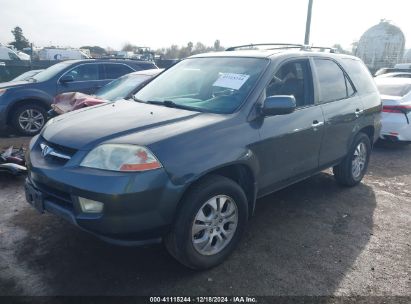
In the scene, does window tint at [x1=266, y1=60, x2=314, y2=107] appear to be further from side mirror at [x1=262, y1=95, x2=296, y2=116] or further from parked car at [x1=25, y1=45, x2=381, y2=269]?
side mirror at [x1=262, y1=95, x2=296, y2=116]

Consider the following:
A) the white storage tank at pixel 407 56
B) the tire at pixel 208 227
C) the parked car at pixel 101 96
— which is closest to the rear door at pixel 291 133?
the tire at pixel 208 227

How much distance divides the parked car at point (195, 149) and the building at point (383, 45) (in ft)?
101

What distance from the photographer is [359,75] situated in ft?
15.8

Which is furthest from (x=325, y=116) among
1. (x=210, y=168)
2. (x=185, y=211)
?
(x=185, y=211)

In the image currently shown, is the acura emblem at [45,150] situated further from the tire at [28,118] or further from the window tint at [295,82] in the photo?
the tire at [28,118]

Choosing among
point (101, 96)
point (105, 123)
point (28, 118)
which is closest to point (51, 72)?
point (28, 118)

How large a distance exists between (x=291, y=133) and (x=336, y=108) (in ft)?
3.28

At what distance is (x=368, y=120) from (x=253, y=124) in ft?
8.03

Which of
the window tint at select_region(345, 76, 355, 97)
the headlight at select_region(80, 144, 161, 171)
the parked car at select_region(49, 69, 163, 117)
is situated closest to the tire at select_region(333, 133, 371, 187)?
the window tint at select_region(345, 76, 355, 97)

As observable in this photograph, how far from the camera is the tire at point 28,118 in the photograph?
302 inches

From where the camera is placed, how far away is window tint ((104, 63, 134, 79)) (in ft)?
28.2

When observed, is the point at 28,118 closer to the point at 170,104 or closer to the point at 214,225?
the point at 170,104

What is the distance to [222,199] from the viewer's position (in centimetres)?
295

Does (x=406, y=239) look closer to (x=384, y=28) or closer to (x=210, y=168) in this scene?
(x=210, y=168)
